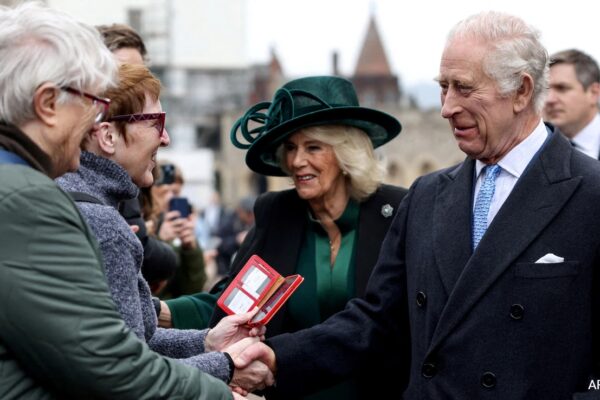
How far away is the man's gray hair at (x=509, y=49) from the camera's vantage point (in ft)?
12.3

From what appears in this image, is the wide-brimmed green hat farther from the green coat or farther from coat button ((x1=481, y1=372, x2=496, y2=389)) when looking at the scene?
the green coat

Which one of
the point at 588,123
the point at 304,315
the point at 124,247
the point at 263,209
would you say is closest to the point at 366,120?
A: the point at 263,209

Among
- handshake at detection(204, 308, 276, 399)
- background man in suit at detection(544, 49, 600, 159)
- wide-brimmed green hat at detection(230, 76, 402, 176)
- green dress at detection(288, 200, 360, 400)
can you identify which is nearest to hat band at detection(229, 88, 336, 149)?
wide-brimmed green hat at detection(230, 76, 402, 176)

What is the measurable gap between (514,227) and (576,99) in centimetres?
432

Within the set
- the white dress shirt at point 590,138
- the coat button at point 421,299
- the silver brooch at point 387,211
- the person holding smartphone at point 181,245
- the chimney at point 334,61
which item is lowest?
the chimney at point 334,61

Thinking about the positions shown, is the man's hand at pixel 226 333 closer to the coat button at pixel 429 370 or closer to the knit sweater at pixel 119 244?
the knit sweater at pixel 119 244

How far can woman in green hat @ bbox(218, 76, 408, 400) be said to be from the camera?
486cm

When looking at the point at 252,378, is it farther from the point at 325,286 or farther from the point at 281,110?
the point at 281,110

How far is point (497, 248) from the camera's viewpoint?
11.9 feet

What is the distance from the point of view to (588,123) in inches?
298

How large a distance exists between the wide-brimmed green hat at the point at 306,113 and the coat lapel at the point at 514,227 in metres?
1.34

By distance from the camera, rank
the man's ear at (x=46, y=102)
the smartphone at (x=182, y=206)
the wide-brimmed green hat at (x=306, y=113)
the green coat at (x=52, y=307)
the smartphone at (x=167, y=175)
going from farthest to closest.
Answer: the smartphone at (x=167, y=175) → the smartphone at (x=182, y=206) → the wide-brimmed green hat at (x=306, y=113) → the man's ear at (x=46, y=102) → the green coat at (x=52, y=307)

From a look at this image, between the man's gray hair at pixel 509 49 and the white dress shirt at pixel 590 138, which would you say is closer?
the man's gray hair at pixel 509 49

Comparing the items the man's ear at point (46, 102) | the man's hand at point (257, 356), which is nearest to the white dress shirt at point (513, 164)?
the man's hand at point (257, 356)
